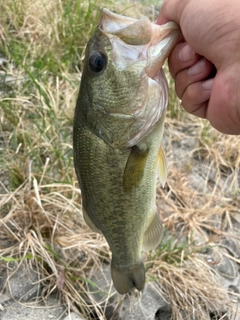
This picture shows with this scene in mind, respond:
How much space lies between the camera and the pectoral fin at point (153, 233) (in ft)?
7.51

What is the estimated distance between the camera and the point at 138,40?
1.77 metres

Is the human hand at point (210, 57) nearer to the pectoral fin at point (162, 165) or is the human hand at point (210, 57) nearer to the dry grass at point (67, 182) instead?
the pectoral fin at point (162, 165)

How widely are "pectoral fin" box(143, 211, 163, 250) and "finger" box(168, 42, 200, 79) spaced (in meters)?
0.78

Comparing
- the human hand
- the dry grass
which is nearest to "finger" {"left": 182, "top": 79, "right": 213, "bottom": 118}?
the human hand

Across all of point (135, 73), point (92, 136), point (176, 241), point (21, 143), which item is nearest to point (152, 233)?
point (92, 136)

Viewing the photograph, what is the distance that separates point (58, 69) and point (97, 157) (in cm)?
248

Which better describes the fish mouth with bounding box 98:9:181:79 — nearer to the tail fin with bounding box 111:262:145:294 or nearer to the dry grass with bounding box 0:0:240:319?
the tail fin with bounding box 111:262:145:294

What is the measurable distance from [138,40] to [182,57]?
26cm

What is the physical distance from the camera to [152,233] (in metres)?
2.31

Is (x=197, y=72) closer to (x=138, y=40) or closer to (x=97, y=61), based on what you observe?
(x=138, y=40)

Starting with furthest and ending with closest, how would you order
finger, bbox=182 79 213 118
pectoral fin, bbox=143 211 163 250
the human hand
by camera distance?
pectoral fin, bbox=143 211 163 250, finger, bbox=182 79 213 118, the human hand

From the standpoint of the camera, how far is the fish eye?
187 centimetres

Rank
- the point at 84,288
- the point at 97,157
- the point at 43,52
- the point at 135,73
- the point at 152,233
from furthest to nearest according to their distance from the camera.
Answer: the point at 43,52 < the point at 84,288 < the point at 152,233 < the point at 97,157 < the point at 135,73

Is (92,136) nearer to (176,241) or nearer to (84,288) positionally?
(84,288)
